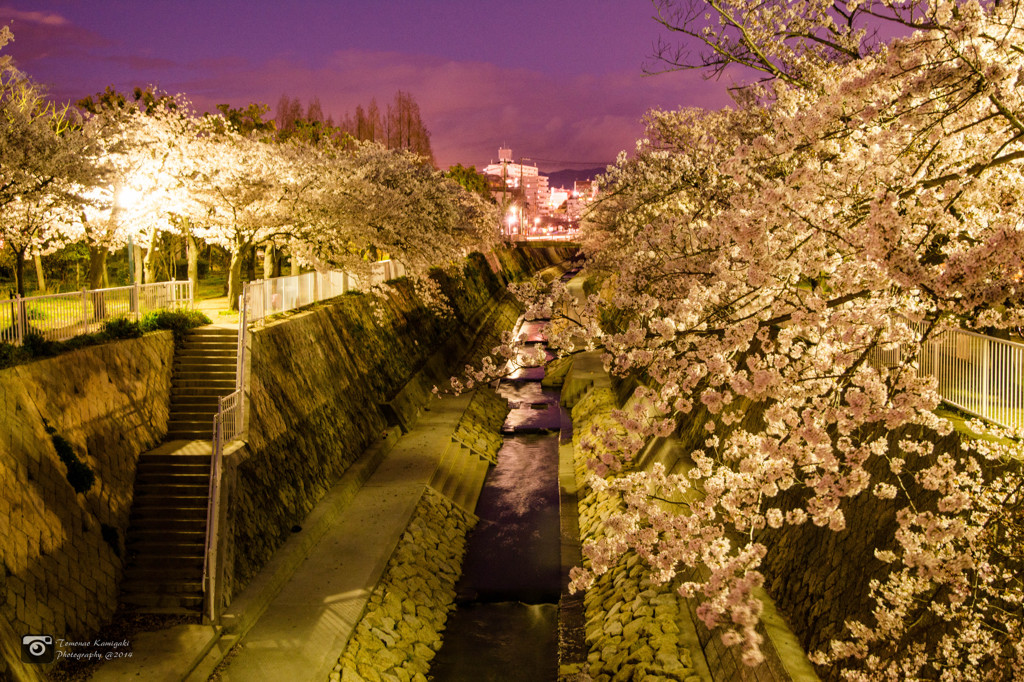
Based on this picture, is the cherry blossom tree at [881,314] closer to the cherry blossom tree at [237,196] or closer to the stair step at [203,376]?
the stair step at [203,376]

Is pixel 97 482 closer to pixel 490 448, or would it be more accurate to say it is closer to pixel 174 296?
pixel 174 296

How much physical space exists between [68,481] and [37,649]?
2.43 metres

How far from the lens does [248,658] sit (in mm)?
9312

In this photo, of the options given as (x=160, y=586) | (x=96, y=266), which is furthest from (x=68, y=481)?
(x=96, y=266)

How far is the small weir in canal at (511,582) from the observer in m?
11.2

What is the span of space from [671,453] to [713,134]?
913 centimetres

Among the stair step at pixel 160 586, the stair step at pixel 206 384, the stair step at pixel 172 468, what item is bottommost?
the stair step at pixel 160 586

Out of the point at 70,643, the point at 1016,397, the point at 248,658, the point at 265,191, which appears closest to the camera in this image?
the point at 1016,397

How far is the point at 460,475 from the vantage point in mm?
18578

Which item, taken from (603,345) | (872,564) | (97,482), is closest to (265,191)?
(97,482)

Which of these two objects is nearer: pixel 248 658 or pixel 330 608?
pixel 248 658

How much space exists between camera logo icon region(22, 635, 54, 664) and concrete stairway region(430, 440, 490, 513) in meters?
9.40

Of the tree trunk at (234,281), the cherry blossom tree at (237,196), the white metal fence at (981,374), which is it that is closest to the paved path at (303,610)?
the tree trunk at (234,281)

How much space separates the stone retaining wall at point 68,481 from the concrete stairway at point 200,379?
0.61 m
